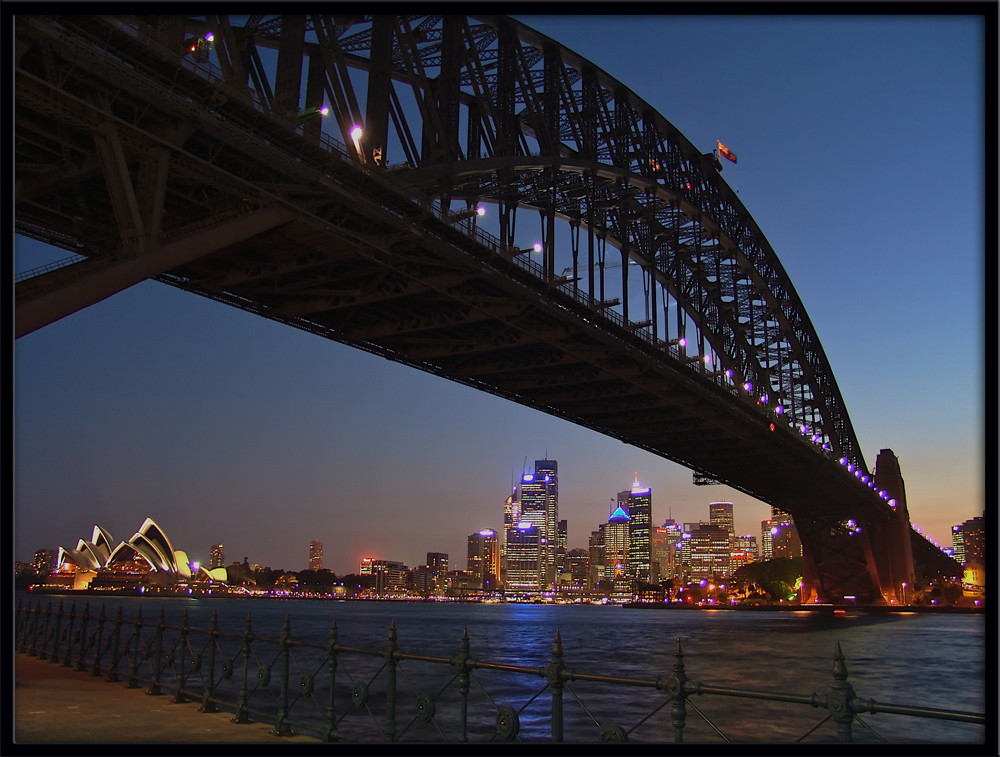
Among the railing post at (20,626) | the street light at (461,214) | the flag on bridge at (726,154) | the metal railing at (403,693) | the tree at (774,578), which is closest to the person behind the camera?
the metal railing at (403,693)

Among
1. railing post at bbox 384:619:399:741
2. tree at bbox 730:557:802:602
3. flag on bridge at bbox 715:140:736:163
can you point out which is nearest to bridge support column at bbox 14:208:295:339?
railing post at bbox 384:619:399:741

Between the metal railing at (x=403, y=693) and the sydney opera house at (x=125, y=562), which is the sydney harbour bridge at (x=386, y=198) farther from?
the sydney opera house at (x=125, y=562)

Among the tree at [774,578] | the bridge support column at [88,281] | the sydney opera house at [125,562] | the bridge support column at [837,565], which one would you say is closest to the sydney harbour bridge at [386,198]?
the bridge support column at [88,281]

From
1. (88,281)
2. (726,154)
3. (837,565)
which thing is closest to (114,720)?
(88,281)

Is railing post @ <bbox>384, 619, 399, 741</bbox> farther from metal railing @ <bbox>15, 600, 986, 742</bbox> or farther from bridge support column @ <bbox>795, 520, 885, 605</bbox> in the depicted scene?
bridge support column @ <bbox>795, 520, 885, 605</bbox>

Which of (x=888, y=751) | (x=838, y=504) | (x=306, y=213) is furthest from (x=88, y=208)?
(x=838, y=504)

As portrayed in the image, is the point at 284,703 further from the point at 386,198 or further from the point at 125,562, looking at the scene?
the point at 125,562
